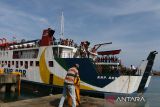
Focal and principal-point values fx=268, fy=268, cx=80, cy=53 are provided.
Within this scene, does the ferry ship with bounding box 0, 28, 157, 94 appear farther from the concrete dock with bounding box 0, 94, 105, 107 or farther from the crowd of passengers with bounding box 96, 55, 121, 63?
the concrete dock with bounding box 0, 94, 105, 107

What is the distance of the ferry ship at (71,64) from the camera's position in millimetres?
22766

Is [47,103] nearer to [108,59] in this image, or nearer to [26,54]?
[108,59]

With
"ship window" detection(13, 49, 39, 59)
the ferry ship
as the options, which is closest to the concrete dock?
the ferry ship

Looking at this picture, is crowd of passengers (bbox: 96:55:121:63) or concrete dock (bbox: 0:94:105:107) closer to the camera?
concrete dock (bbox: 0:94:105:107)

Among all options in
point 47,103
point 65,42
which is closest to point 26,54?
point 65,42

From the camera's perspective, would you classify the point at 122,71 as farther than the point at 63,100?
Yes

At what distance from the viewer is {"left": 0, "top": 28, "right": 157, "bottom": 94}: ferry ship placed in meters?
22.8

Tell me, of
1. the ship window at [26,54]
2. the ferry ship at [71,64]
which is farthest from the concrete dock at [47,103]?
the ship window at [26,54]

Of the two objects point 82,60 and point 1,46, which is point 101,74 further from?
point 1,46

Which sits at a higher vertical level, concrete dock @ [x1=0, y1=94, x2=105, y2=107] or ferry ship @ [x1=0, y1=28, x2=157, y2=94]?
ferry ship @ [x1=0, y1=28, x2=157, y2=94]

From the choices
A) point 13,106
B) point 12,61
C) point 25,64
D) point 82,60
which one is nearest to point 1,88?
point 25,64

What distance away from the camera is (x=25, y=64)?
1237 inches

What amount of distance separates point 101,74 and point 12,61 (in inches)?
613

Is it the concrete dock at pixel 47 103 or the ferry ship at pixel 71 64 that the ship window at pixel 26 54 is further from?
the concrete dock at pixel 47 103
